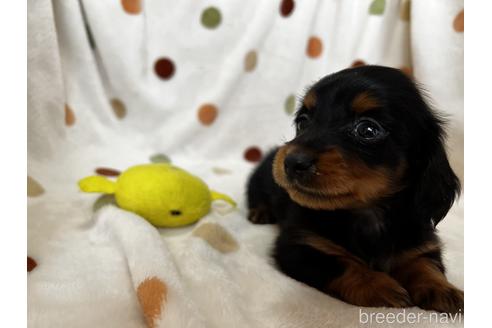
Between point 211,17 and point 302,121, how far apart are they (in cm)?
124

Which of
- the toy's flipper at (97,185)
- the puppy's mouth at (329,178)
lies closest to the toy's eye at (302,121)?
the puppy's mouth at (329,178)

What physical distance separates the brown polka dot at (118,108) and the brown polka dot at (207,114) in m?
0.42

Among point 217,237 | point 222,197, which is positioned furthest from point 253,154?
point 217,237

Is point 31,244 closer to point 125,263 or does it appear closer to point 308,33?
point 125,263

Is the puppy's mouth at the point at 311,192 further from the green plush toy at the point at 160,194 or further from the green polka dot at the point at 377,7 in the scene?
the green polka dot at the point at 377,7

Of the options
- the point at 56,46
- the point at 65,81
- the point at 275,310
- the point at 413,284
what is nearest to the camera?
the point at 275,310

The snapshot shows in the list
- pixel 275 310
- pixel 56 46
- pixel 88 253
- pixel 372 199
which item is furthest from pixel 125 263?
pixel 56 46

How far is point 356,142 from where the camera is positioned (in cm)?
123

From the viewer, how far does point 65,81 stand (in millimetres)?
2332

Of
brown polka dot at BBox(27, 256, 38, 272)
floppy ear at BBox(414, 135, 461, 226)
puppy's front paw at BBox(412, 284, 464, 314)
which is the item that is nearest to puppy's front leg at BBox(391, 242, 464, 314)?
puppy's front paw at BBox(412, 284, 464, 314)

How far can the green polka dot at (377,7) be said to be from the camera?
221 cm

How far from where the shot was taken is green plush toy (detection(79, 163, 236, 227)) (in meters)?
1.69

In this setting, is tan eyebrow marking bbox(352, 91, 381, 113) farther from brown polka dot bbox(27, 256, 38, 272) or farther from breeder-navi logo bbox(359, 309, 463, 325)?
brown polka dot bbox(27, 256, 38, 272)

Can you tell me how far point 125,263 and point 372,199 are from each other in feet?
2.47
